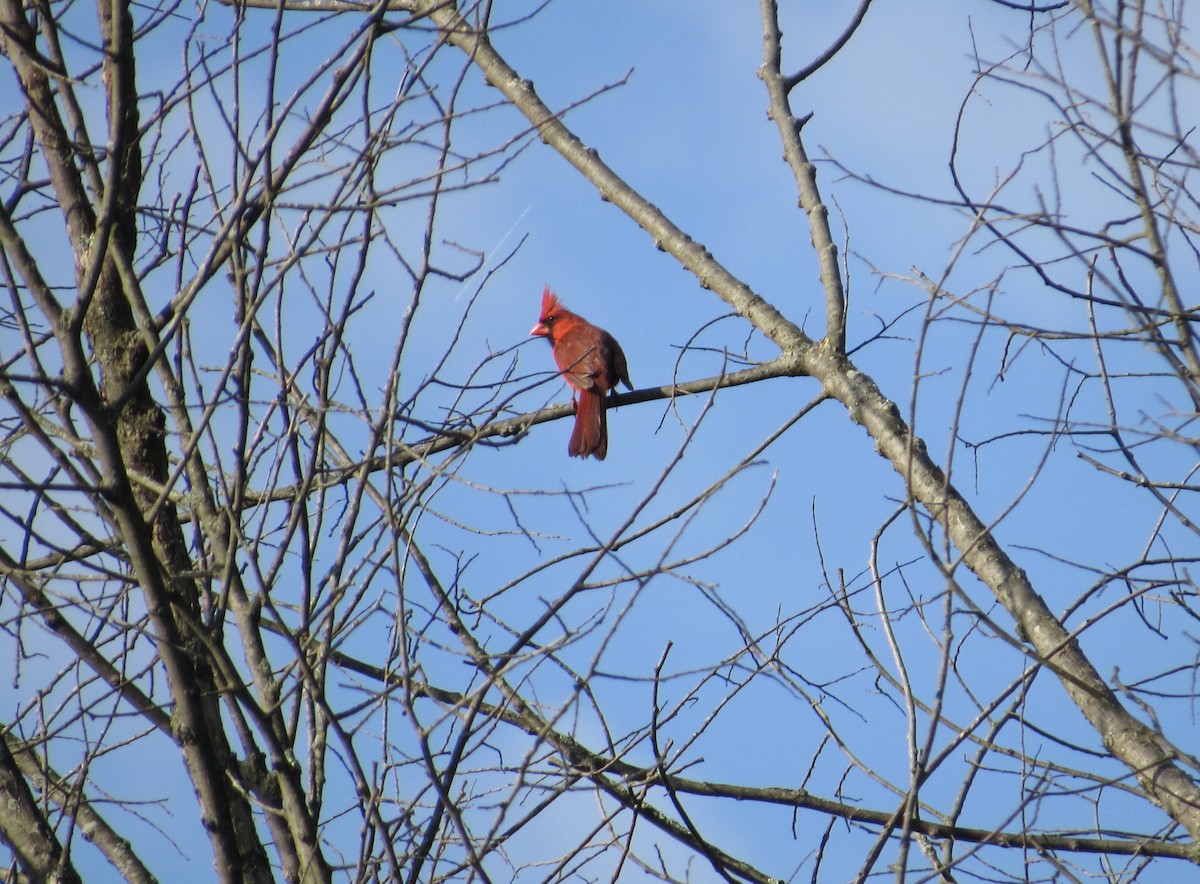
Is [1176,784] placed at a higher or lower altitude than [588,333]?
lower

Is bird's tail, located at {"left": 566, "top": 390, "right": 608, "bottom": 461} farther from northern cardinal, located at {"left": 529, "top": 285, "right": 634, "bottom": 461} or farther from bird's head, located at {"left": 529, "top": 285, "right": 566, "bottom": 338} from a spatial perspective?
bird's head, located at {"left": 529, "top": 285, "right": 566, "bottom": 338}

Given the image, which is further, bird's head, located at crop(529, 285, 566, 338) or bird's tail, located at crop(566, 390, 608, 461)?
bird's head, located at crop(529, 285, 566, 338)

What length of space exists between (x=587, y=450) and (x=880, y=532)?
3111 millimetres

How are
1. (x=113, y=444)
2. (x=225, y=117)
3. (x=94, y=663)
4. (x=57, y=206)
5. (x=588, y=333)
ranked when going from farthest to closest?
(x=588, y=333), (x=57, y=206), (x=94, y=663), (x=225, y=117), (x=113, y=444)

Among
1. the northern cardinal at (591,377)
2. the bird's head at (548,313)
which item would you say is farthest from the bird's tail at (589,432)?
the bird's head at (548,313)

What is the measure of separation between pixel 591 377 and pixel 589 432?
0.29 metres

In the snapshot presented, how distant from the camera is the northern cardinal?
18.6ft

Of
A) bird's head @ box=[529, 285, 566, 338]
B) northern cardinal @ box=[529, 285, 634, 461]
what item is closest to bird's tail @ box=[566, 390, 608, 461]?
northern cardinal @ box=[529, 285, 634, 461]

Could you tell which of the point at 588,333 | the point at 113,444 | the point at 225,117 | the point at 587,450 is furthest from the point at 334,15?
the point at 588,333

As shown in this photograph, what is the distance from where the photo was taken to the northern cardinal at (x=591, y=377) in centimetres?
566

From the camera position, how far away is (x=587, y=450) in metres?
5.80

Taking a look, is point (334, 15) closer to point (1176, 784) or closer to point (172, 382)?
point (172, 382)

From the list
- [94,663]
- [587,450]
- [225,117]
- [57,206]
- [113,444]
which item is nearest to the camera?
[113,444]

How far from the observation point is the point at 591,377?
567 cm
